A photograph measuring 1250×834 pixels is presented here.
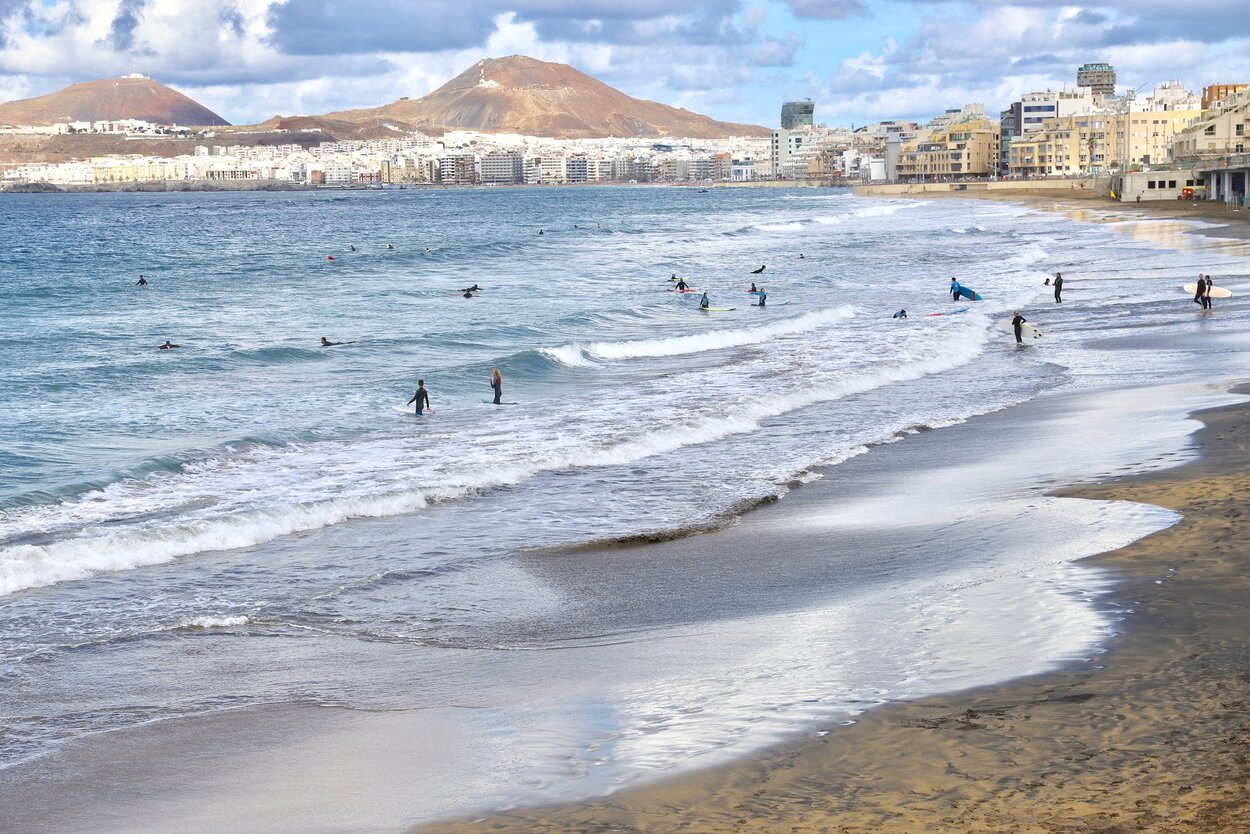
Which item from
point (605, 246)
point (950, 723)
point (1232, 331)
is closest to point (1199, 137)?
point (605, 246)

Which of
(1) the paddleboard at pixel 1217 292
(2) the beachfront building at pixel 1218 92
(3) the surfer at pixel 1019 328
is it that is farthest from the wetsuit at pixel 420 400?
(2) the beachfront building at pixel 1218 92

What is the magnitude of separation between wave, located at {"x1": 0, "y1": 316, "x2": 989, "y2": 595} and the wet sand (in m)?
8.43

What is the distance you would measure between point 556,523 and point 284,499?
398 cm

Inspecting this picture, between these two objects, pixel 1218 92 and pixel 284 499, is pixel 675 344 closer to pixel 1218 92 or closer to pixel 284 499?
pixel 284 499

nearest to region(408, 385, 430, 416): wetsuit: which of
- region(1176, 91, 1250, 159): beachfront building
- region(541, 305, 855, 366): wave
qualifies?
region(541, 305, 855, 366): wave

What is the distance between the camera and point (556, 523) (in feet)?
50.8

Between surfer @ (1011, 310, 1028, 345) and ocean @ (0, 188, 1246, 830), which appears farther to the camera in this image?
surfer @ (1011, 310, 1028, 345)

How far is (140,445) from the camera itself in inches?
862

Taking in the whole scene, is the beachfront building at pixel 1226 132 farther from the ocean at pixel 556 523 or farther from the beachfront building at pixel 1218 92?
the ocean at pixel 556 523

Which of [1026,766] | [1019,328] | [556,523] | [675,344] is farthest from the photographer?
[675,344]

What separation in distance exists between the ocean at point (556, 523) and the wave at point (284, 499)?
0.07 meters

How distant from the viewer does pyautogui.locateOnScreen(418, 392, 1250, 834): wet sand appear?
653cm

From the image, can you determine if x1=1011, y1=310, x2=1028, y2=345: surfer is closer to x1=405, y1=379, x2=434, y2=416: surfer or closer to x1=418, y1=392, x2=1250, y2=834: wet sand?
x1=405, y1=379, x2=434, y2=416: surfer

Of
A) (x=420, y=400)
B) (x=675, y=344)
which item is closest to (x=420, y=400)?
(x=420, y=400)
